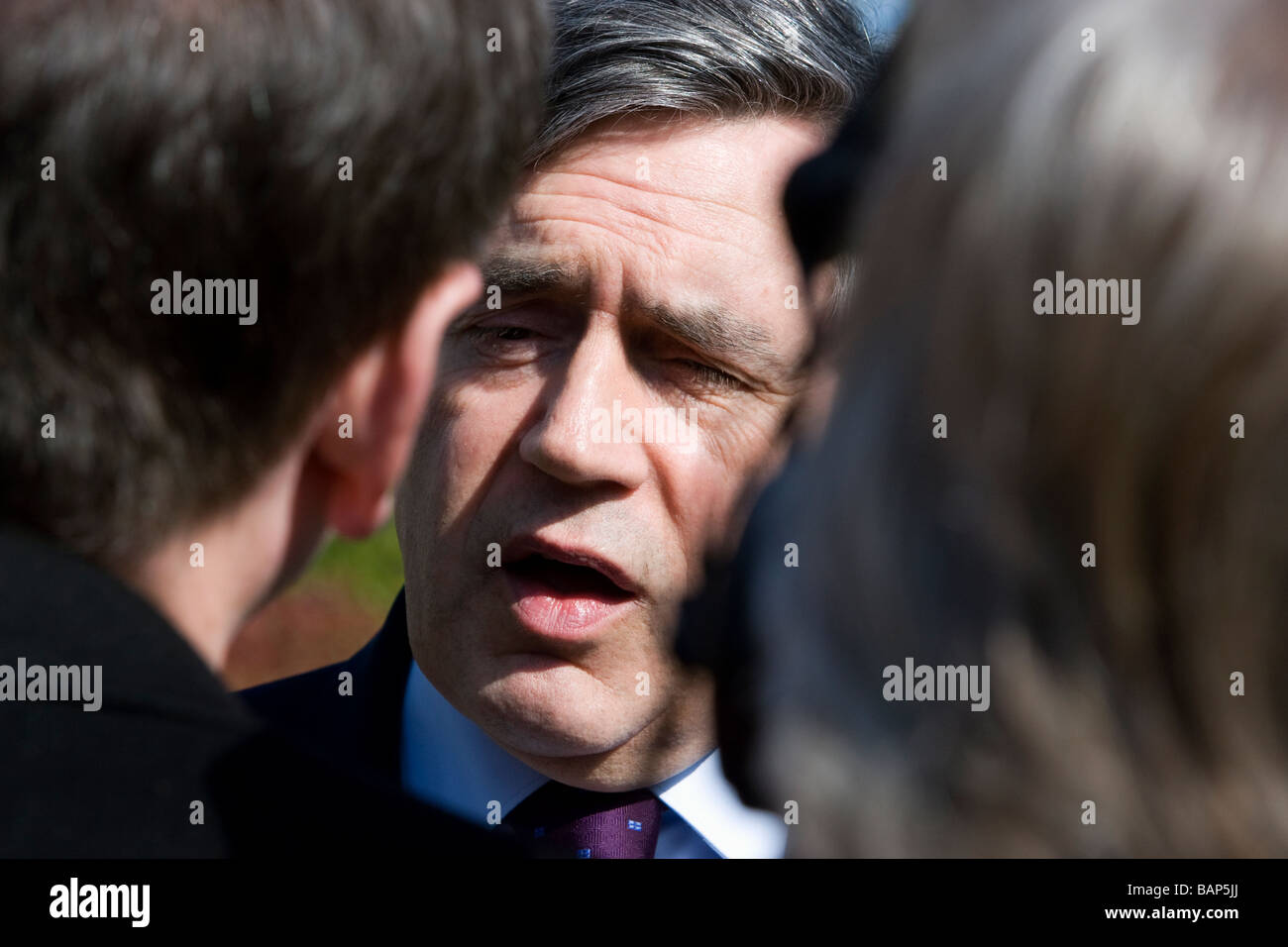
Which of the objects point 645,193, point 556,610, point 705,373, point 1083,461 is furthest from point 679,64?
point 1083,461

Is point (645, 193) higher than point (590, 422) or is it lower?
higher

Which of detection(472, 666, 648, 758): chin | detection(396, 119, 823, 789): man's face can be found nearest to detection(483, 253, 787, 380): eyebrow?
detection(396, 119, 823, 789): man's face

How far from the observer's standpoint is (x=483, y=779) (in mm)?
2406

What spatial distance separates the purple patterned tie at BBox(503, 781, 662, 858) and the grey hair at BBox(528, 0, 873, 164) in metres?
1.24

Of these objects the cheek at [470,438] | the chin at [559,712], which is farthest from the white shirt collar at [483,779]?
the cheek at [470,438]

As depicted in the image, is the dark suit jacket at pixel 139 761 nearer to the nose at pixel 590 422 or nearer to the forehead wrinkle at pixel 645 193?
the nose at pixel 590 422

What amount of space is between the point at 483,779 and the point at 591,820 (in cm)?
23

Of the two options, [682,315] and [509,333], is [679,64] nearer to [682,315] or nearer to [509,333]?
[682,315]

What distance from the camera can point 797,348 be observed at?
238 cm

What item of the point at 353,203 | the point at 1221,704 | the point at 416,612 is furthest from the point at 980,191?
the point at 416,612

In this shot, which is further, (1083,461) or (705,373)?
(705,373)

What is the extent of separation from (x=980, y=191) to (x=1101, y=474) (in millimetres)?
224

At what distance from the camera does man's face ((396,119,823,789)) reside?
7.52 feet

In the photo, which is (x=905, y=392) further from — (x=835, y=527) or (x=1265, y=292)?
(x=1265, y=292)
